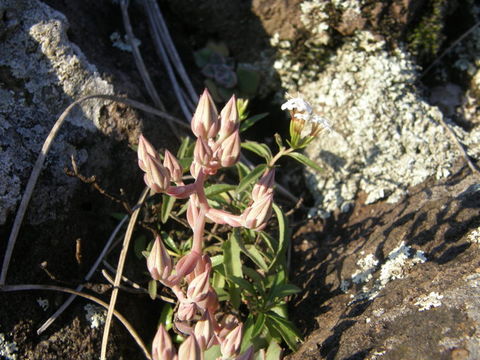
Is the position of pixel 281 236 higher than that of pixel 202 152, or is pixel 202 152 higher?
pixel 202 152

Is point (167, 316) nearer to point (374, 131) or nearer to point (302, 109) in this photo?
point (302, 109)

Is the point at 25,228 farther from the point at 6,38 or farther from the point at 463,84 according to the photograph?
the point at 463,84

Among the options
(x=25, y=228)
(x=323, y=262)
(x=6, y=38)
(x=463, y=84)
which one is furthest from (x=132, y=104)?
(x=463, y=84)

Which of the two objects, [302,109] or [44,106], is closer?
[302,109]

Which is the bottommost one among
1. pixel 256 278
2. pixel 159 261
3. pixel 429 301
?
pixel 256 278

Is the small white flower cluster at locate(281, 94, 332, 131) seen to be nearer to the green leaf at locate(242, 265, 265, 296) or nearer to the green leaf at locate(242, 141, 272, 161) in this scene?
the green leaf at locate(242, 141, 272, 161)

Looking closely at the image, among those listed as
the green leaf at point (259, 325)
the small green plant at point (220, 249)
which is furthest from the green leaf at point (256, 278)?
the green leaf at point (259, 325)

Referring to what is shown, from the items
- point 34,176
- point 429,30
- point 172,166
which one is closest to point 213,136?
point 172,166

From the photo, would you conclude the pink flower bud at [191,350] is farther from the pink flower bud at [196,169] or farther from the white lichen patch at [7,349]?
the white lichen patch at [7,349]

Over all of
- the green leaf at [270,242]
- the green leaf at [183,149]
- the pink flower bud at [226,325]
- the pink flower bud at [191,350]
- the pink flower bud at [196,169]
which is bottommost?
the pink flower bud at [226,325]

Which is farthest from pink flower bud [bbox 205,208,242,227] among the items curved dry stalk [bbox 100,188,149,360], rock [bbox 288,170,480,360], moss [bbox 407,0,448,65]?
moss [bbox 407,0,448,65]
